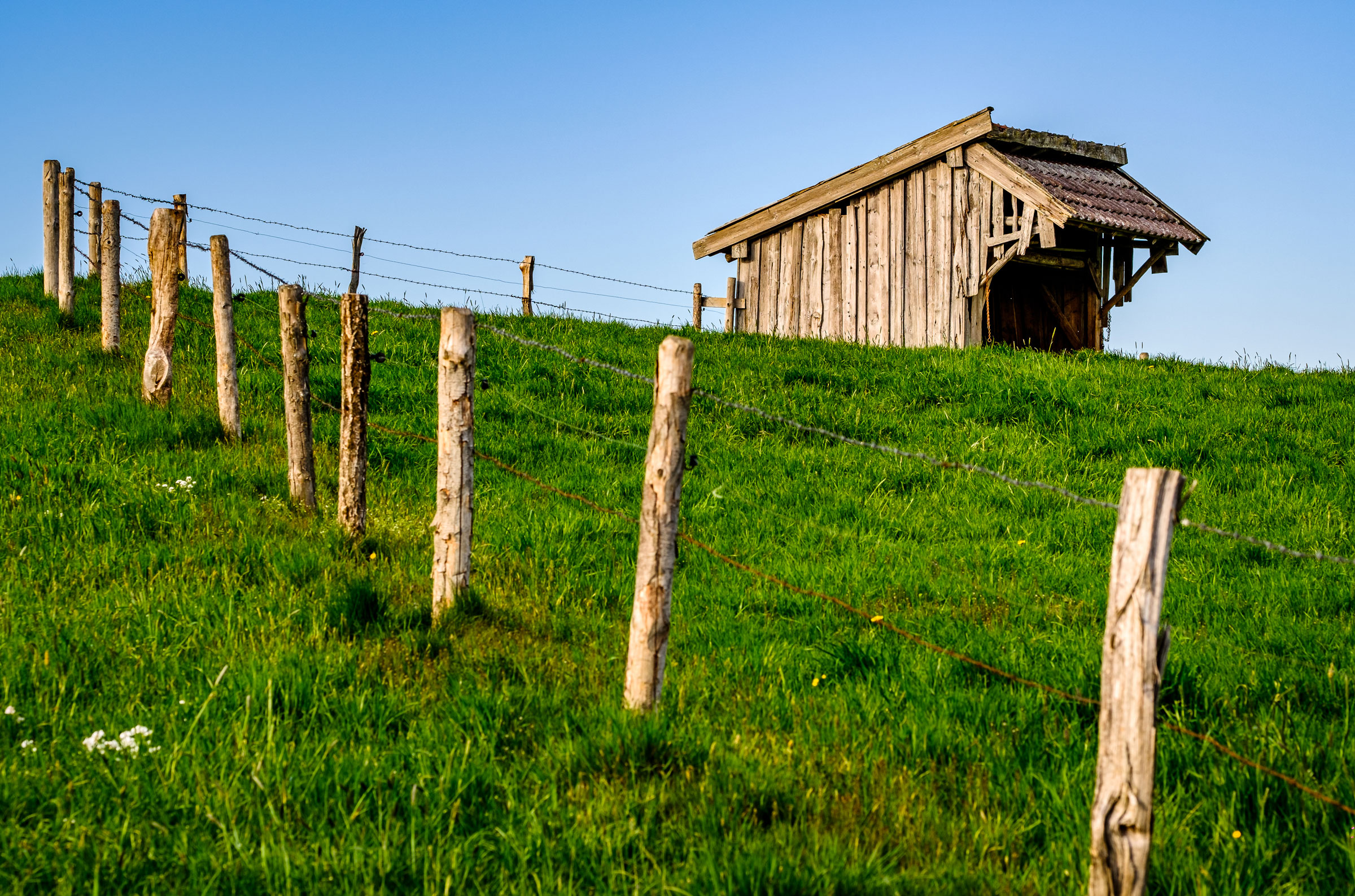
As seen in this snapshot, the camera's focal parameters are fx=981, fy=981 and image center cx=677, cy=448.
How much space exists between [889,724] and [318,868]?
2.40m

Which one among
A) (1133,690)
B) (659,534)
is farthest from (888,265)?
(1133,690)

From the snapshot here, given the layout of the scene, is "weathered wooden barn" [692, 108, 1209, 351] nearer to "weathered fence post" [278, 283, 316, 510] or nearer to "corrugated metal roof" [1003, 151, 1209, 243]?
"corrugated metal roof" [1003, 151, 1209, 243]

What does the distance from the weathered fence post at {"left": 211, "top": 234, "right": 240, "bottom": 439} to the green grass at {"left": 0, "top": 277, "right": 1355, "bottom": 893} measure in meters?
0.22

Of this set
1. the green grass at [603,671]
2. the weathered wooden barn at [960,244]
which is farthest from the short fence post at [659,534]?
the weathered wooden barn at [960,244]

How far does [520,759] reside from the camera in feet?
12.4

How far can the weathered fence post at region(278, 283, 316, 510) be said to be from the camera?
6.98 m

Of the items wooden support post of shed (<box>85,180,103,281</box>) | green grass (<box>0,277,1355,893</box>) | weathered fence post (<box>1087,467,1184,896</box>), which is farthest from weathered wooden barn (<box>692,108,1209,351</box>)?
weathered fence post (<box>1087,467,1184,896</box>)

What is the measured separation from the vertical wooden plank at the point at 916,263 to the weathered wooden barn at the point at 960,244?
0.07 feet

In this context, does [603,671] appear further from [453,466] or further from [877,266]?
[877,266]

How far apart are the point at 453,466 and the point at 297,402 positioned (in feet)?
7.64

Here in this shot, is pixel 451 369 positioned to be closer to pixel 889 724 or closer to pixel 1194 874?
pixel 889 724

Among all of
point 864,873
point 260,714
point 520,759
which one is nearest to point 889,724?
point 864,873

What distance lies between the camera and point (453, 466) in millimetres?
5309

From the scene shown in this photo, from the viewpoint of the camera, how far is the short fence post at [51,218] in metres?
14.5
